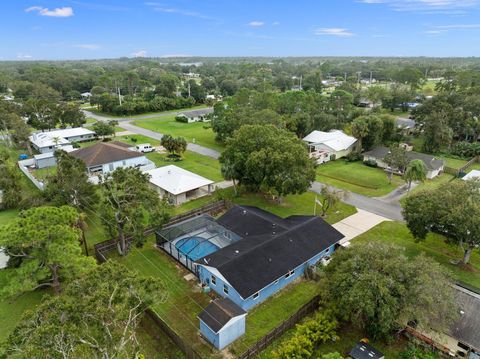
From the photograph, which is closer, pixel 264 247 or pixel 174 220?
pixel 264 247

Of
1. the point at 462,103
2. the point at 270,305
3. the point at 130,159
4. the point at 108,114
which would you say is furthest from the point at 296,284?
the point at 108,114

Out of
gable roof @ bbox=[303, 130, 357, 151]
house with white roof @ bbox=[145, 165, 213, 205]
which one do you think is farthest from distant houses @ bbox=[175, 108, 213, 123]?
house with white roof @ bbox=[145, 165, 213, 205]

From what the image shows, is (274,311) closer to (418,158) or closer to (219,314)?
(219,314)

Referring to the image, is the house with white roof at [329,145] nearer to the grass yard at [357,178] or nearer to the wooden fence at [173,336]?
the grass yard at [357,178]

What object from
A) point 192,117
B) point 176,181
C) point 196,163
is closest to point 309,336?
point 176,181

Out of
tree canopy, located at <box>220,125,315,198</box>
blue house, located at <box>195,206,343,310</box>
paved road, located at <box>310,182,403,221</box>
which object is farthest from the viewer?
paved road, located at <box>310,182,403,221</box>

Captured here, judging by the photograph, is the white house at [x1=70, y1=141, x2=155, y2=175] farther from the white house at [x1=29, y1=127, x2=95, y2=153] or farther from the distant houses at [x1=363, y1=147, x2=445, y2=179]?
the distant houses at [x1=363, y1=147, x2=445, y2=179]
